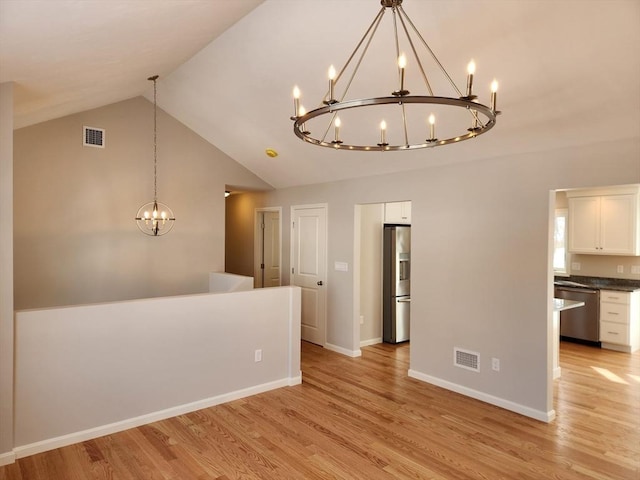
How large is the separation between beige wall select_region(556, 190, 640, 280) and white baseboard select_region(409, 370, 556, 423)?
364cm

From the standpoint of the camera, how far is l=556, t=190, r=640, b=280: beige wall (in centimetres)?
626

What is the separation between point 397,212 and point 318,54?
345 centimetres

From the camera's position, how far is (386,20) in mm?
2895

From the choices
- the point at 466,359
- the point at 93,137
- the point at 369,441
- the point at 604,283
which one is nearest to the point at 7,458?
the point at 369,441

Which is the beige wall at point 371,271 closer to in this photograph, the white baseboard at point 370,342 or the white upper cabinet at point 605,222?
the white baseboard at point 370,342

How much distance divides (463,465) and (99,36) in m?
3.65

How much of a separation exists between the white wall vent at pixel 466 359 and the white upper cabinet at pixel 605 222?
3.44m

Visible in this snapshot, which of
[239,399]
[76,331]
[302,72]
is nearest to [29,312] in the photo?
[76,331]

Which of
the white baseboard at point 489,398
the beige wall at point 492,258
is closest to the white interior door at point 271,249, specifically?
the beige wall at point 492,258

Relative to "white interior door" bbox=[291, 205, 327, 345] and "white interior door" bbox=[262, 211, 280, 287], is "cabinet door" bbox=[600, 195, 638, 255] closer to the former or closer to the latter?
"white interior door" bbox=[291, 205, 327, 345]

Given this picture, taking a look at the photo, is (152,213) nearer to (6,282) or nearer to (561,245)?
(6,282)

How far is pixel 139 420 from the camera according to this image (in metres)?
3.54

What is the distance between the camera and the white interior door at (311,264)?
6172mm

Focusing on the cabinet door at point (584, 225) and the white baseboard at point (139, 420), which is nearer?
the white baseboard at point (139, 420)
